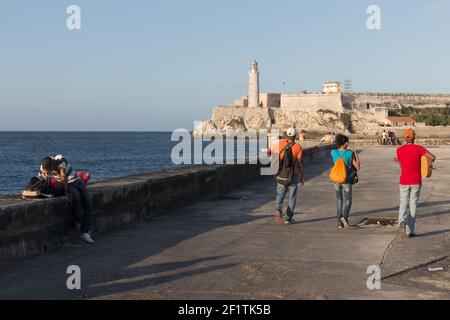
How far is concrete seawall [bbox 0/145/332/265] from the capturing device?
7.48 meters

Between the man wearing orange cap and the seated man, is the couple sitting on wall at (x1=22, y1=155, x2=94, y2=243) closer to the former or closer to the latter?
the seated man

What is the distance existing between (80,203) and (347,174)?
4269 millimetres

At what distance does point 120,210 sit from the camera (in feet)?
33.2

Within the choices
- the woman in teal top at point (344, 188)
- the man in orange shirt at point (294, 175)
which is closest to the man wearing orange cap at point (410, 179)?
the woman in teal top at point (344, 188)

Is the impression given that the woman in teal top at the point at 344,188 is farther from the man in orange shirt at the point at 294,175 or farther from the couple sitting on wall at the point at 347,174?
the man in orange shirt at the point at 294,175

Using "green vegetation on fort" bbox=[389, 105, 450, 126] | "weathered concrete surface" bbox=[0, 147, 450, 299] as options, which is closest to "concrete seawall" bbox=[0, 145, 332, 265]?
"weathered concrete surface" bbox=[0, 147, 450, 299]

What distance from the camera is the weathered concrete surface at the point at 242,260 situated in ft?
19.8

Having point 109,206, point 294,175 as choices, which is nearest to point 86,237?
point 109,206

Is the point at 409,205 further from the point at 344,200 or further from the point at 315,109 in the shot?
the point at 315,109

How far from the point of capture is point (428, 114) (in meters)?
137

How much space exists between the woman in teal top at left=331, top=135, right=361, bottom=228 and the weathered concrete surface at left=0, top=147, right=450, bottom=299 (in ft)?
0.74
